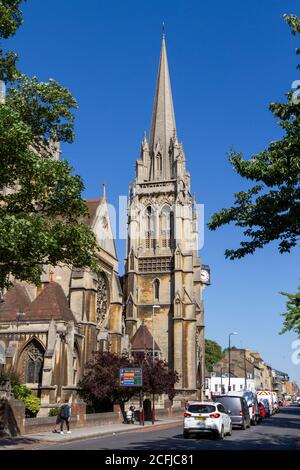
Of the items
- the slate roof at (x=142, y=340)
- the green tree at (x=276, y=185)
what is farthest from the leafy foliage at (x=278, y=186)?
the slate roof at (x=142, y=340)

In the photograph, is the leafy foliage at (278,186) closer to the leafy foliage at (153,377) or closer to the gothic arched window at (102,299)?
the leafy foliage at (153,377)

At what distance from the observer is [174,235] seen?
62.4m

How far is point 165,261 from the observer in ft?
203

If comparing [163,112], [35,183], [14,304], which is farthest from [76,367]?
[163,112]

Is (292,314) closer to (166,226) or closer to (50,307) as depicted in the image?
(50,307)

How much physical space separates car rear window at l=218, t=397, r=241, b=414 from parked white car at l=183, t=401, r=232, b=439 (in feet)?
19.4

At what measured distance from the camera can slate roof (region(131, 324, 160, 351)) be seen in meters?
55.9

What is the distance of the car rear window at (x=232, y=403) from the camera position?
1099 inches

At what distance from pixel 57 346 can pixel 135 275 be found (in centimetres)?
2703

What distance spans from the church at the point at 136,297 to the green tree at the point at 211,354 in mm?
42389

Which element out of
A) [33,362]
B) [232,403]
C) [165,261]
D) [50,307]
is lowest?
[232,403]

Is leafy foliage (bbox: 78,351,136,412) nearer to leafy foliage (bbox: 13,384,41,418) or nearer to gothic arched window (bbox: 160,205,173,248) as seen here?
leafy foliage (bbox: 13,384,41,418)

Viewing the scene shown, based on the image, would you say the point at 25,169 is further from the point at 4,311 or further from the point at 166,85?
the point at 166,85

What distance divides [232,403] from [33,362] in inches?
532
